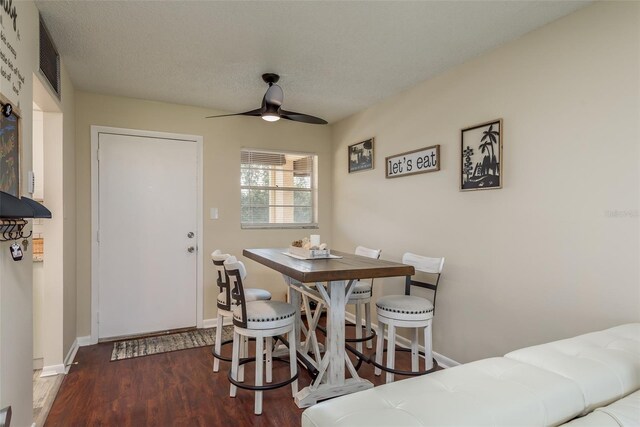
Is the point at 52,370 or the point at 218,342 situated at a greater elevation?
the point at 218,342

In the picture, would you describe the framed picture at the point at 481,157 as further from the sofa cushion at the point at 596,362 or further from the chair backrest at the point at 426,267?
the sofa cushion at the point at 596,362

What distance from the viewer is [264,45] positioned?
2566 mm

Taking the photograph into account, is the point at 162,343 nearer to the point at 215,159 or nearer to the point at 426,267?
the point at 215,159

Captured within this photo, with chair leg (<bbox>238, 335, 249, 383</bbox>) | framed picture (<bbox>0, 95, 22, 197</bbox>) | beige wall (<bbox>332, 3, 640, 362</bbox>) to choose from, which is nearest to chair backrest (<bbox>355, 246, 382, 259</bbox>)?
beige wall (<bbox>332, 3, 640, 362</bbox>)

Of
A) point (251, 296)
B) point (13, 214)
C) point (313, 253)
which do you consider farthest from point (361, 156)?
point (13, 214)

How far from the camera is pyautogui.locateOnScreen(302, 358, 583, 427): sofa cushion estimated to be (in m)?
1.02

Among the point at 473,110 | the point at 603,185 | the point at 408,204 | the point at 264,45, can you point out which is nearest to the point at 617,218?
the point at 603,185

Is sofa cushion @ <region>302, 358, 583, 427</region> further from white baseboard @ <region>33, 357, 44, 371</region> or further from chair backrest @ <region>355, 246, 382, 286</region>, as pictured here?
white baseboard @ <region>33, 357, 44, 371</region>

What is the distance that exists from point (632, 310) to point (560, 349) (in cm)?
80

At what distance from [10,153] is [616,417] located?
2436mm

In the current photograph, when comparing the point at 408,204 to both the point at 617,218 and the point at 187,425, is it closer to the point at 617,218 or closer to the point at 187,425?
the point at 617,218

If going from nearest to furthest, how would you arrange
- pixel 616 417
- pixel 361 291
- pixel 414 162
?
pixel 616 417 → pixel 361 291 → pixel 414 162

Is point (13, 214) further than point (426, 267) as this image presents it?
No

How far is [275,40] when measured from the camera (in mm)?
2492
